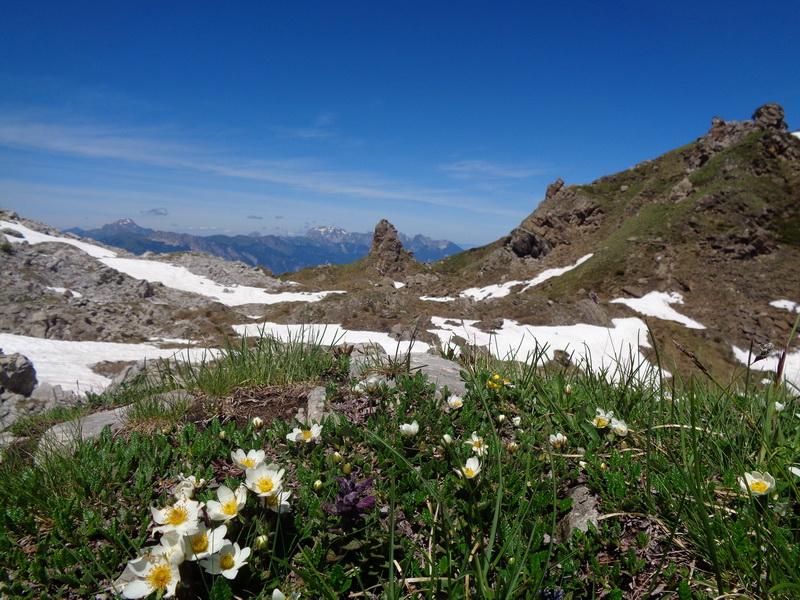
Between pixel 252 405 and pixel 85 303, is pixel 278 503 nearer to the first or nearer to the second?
pixel 252 405

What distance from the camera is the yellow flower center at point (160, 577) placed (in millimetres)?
1550

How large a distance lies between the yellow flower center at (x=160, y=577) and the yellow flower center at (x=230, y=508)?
0.90 ft

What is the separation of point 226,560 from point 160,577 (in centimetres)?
24

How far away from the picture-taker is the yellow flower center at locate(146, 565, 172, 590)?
1.55m

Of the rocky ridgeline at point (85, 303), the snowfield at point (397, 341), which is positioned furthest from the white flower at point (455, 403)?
the rocky ridgeline at point (85, 303)

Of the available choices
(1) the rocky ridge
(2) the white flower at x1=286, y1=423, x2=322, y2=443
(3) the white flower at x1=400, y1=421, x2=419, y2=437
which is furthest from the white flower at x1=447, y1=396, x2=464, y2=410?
(1) the rocky ridge

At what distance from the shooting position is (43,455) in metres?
2.64

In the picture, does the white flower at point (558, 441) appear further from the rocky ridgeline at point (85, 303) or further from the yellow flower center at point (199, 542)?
the rocky ridgeline at point (85, 303)

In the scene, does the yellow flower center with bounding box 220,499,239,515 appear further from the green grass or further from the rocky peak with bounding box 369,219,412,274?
the rocky peak with bounding box 369,219,412,274

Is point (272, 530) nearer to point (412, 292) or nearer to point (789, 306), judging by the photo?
point (789, 306)

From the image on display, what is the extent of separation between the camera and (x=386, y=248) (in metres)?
65.4

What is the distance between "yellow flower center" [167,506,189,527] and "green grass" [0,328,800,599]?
177 millimetres

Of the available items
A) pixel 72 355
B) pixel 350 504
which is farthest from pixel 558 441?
pixel 72 355

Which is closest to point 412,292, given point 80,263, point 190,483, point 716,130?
point 80,263
